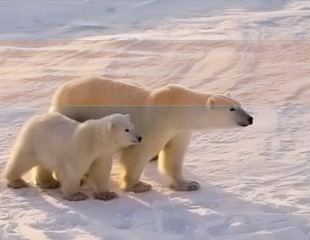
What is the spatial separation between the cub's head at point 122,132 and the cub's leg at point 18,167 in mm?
370

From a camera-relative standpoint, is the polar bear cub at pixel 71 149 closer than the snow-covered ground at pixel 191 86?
No

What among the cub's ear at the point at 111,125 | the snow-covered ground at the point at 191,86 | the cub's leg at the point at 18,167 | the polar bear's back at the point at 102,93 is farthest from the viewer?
the polar bear's back at the point at 102,93

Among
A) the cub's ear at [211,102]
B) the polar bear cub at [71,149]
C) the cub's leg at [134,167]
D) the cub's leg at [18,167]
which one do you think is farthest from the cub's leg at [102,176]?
the cub's ear at [211,102]

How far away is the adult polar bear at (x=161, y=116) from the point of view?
9.21 ft

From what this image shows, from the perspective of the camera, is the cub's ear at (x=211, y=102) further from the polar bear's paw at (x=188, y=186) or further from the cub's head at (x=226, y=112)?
the polar bear's paw at (x=188, y=186)

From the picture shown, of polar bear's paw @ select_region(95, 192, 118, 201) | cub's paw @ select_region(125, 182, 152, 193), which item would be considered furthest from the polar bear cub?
cub's paw @ select_region(125, 182, 152, 193)

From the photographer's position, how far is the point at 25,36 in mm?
5359

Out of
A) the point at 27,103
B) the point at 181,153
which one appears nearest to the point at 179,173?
the point at 181,153

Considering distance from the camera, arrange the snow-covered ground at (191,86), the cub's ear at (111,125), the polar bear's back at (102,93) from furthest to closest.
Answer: the polar bear's back at (102,93), the cub's ear at (111,125), the snow-covered ground at (191,86)

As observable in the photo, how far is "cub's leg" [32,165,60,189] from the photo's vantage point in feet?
9.37

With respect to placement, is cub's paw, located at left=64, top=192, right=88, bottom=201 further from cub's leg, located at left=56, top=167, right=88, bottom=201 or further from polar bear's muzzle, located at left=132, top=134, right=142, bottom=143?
polar bear's muzzle, located at left=132, top=134, right=142, bottom=143

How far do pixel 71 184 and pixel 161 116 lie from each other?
444 mm

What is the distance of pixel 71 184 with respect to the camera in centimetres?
271

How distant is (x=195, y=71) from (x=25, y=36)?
154 centimetres
